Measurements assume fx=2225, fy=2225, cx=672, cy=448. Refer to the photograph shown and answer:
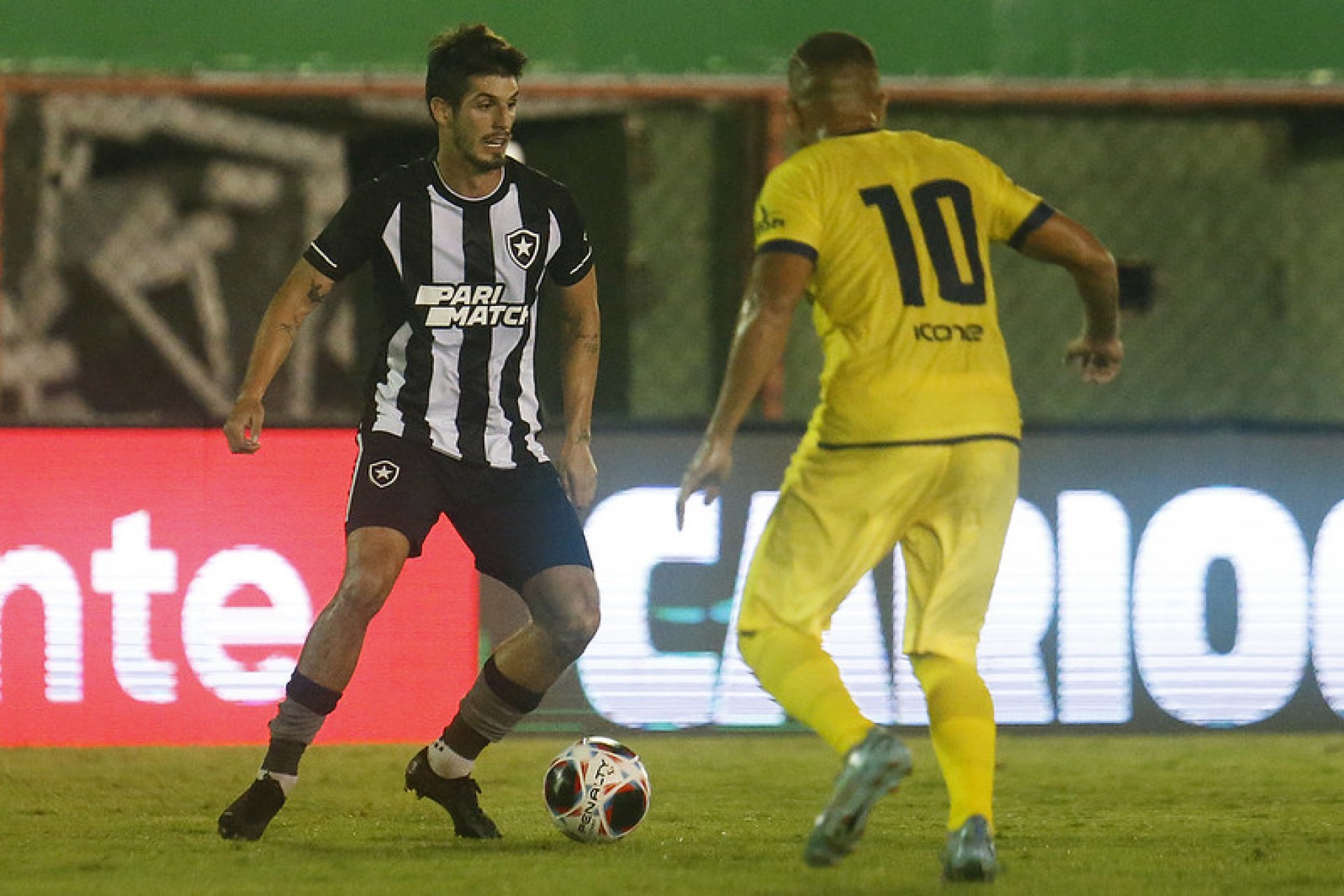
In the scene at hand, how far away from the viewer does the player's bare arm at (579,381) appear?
5617 millimetres

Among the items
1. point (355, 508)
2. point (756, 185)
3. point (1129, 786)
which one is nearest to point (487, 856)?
point (355, 508)

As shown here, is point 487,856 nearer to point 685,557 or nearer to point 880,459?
point 880,459

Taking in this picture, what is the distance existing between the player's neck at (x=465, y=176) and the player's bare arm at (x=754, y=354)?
41.5 inches

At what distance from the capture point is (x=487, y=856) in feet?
16.5

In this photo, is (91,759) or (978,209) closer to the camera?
(978,209)

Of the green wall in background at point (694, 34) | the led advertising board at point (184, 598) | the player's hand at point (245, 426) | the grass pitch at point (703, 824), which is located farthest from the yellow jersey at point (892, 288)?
the green wall in background at point (694, 34)

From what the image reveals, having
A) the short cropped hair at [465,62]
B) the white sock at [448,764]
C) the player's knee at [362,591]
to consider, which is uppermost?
the short cropped hair at [465,62]

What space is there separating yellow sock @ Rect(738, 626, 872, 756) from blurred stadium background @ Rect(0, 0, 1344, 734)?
4699 mm

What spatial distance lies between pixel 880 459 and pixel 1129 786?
237 cm

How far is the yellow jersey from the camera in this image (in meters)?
4.61

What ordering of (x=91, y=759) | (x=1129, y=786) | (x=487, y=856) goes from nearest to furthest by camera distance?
1. (x=487, y=856)
2. (x=1129, y=786)
3. (x=91, y=759)

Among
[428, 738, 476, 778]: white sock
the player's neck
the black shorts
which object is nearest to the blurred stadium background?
the player's neck

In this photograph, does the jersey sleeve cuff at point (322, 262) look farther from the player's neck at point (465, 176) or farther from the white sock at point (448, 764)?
the white sock at point (448, 764)

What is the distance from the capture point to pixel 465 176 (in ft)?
17.7
